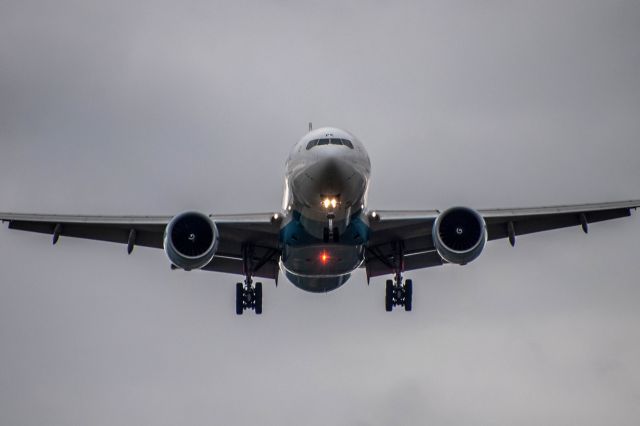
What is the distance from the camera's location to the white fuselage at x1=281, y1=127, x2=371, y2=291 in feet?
73.5

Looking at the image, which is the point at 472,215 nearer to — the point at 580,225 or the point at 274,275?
the point at 580,225

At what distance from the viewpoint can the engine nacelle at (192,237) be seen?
23.2 metres

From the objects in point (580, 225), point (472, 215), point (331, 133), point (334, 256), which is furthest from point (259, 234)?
point (580, 225)

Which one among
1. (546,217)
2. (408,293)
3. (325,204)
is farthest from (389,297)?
(325,204)

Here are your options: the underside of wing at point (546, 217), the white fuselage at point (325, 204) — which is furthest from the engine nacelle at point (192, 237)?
the underside of wing at point (546, 217)

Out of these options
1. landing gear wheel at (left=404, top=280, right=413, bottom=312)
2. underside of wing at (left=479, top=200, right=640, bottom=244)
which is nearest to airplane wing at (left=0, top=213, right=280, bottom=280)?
landing gear wheel at (left=404, top=280, right=413, bottom=312)

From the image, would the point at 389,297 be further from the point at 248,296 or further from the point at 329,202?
the point at 329,202

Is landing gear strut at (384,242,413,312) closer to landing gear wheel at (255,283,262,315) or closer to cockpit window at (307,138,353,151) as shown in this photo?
landing gear wheel at (255,283,262,315)

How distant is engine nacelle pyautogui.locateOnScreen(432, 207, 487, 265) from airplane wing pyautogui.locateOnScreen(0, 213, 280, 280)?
4.87 meters

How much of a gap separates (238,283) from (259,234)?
332cm

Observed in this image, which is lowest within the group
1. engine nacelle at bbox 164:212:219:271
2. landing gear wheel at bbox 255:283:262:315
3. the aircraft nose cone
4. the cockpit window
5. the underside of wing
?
landing gear wheel at bbox 255:283:262:315

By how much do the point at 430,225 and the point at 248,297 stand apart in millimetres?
6855

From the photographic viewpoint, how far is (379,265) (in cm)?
2883

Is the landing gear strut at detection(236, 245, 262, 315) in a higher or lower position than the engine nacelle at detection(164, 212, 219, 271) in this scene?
lower
